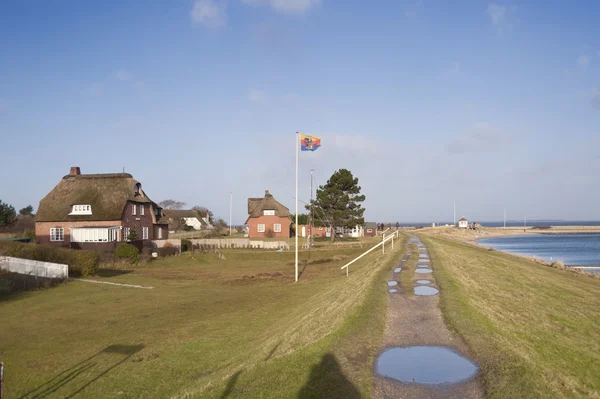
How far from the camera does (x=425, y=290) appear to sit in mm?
19016

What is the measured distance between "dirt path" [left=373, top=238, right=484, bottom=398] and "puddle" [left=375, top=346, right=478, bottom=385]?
0.59 feet

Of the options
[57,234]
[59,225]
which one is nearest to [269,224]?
[59,225]

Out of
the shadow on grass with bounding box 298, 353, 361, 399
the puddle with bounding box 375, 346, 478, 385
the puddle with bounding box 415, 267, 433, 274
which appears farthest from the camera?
the puddle with bounding box 415, 267, 433, 274

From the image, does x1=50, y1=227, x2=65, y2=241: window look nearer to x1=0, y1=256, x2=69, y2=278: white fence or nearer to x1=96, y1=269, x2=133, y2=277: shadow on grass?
x1=96, y1=269, x2=133, y2=277: shadow on grass

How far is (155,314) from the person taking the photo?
20.8 meters

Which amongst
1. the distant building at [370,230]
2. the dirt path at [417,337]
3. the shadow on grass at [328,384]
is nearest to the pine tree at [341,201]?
the distant building at [370,230]

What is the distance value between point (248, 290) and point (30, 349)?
14.4 meters

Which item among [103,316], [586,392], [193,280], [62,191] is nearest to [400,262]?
[193,280]

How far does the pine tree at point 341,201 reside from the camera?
6531cm

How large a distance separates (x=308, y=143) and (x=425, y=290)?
14521mm

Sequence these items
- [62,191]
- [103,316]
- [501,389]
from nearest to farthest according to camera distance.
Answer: [501,389] → [103,316] → [62,191]

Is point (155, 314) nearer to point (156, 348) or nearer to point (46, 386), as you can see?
point (156, 348)

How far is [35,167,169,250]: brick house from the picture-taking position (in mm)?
48562

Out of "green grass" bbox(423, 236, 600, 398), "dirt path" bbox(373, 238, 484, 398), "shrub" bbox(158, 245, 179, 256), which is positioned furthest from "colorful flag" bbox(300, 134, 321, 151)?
"shrub" bbox(158, 245, 179, 256)
